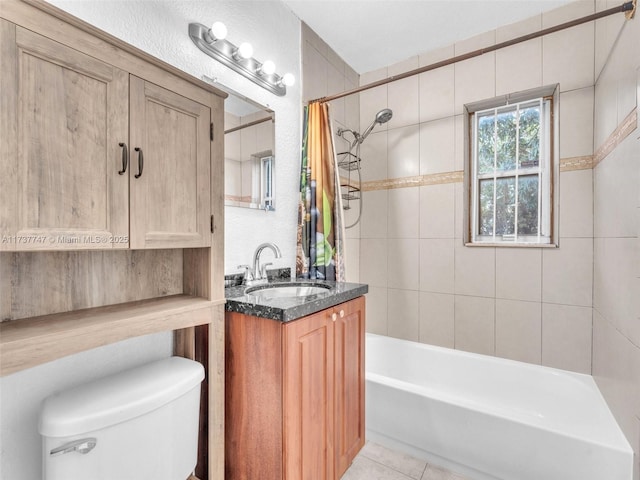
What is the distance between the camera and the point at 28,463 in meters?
0.88

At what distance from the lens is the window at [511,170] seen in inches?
82.5

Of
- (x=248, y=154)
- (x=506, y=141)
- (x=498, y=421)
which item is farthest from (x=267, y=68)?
(x=498, y=421)

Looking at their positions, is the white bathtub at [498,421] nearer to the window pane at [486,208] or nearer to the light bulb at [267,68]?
the window pane at [486,208]

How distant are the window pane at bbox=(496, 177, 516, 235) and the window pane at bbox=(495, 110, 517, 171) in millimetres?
114

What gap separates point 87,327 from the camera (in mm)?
814

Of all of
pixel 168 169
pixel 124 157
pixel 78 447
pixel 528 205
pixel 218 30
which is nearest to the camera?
pixel 78 447

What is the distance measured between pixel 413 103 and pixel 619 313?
1913 mm

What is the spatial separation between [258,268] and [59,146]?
105 centimetres

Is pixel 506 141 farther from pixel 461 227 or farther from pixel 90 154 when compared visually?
pixel 90 154

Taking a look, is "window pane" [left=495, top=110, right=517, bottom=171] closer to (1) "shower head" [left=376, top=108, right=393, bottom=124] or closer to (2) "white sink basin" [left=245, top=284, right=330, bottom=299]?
(1) "shower head" [left=376, top=108, right=393, bottom=124]

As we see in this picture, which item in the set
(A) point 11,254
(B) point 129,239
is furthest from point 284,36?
(A) point 11,254

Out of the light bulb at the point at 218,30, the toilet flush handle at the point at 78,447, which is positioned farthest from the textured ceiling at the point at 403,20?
the toilet flush handle at the point at 78,447

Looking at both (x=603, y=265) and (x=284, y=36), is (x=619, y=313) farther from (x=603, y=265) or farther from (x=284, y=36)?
(x=284, y=36)

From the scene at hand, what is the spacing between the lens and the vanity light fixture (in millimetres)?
1388
